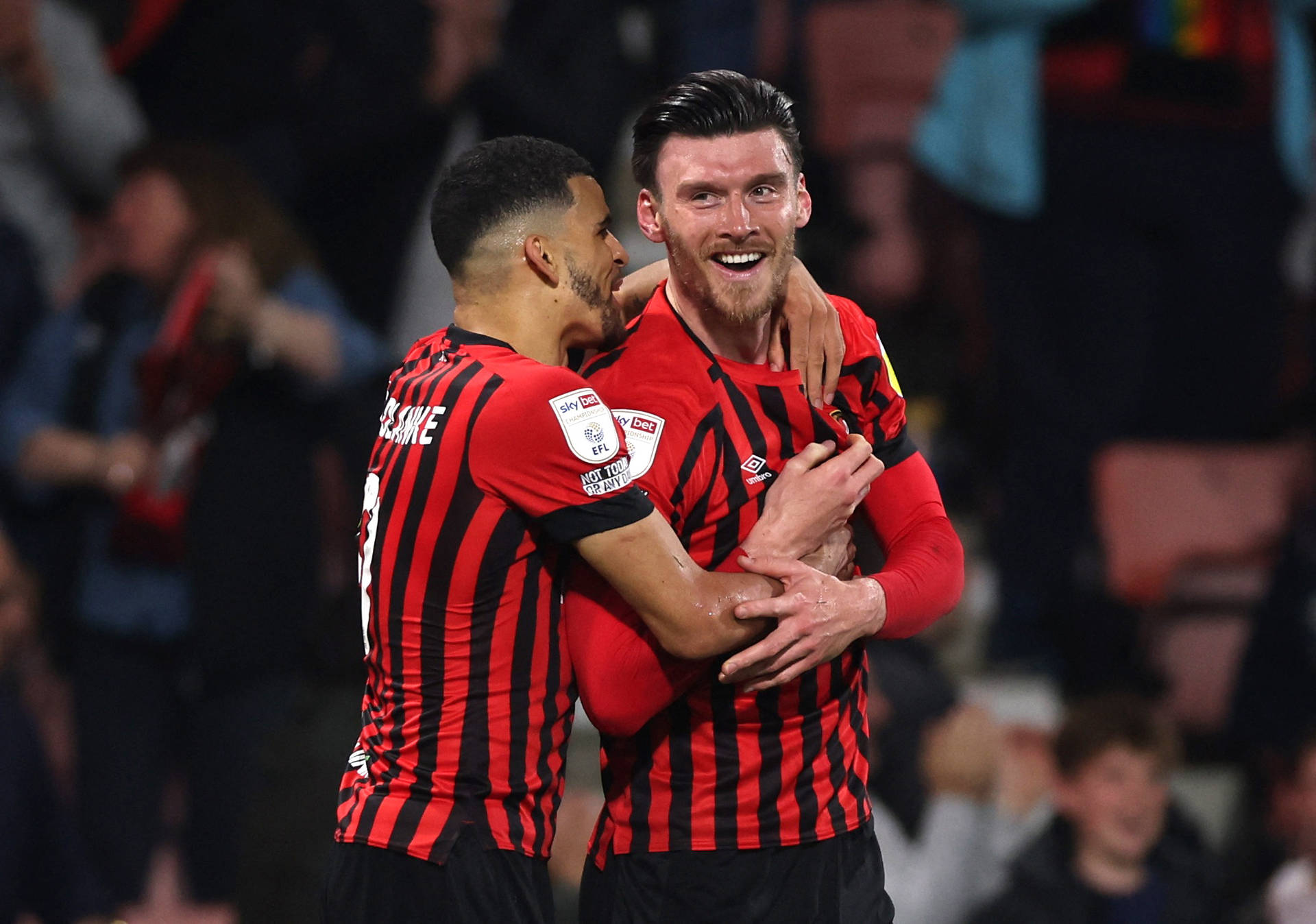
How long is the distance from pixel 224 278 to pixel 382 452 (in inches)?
81.1

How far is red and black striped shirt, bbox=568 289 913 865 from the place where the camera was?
280 centimetres

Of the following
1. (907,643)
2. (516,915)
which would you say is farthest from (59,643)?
(516,915)

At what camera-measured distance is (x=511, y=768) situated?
2.71 meters

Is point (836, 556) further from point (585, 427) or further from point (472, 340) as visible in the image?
point (472, 340)

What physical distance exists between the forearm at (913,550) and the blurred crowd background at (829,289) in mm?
1699

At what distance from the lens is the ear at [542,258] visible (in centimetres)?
279

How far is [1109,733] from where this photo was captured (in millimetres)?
4801

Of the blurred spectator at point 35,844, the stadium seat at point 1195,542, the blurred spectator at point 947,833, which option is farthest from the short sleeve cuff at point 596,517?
the stadium seat at point 1195,542

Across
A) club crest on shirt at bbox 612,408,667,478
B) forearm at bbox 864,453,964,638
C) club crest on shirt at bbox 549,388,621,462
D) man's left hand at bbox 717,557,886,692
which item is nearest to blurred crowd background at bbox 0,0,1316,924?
forearm at bbox 864,453,964,638

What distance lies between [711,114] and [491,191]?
371mm

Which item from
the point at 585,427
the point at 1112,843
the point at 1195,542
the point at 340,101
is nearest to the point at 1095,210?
the point at 1195,542

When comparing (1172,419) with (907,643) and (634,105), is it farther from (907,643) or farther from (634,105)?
(634,105)

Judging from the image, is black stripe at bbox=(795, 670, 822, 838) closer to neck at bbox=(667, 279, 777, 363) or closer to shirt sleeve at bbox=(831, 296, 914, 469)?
shirt sleeve at bbox=(831, 296, 914, 469)

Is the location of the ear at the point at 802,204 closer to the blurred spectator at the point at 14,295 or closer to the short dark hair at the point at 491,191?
the short dark hair at the point at 491,191
